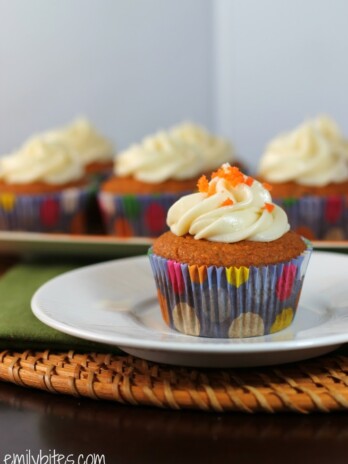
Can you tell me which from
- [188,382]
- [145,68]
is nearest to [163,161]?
[188,382]

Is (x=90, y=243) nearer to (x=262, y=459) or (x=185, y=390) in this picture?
(x=185, y=390)

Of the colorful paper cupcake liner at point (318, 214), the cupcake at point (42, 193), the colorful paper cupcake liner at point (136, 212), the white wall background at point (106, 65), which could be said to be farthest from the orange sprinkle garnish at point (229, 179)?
the white wall background at point (106, 65)

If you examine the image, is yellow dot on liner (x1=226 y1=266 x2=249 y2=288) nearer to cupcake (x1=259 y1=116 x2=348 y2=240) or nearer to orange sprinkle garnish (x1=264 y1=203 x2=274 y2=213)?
orange sprinkle garnish (x1=264 y1=203 x2=274 y2=213)

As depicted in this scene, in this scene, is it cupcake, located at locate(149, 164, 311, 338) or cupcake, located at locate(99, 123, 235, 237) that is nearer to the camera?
cupcake, located at locate(149, 164, 311, 338)

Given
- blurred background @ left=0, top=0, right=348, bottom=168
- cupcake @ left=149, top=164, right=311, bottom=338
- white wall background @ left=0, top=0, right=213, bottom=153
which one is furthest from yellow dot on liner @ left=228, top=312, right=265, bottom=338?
white wall background @ left=0, top=0, right=213, bottom=153

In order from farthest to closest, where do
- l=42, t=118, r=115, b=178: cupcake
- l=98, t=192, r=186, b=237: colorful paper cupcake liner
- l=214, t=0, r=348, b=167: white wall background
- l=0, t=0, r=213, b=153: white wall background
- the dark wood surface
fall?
l=0, t=0, r=213, b=153: white wall background < l=214, t=0, r=348, b=167: white wall background < l=42, t=118, r=115, b=178: cupcake < l=98, t=192, r=186, b=237: colorful paper cupcake liner < the dark wood surface

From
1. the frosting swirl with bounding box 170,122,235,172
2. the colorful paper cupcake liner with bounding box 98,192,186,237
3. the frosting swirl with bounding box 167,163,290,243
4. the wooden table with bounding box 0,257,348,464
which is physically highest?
the frosting swirl with bounding box 167,163,290,243

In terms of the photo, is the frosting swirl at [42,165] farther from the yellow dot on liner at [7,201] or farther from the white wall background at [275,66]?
the white wall background at [275,66]

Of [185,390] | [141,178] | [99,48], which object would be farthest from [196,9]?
[185,390]
